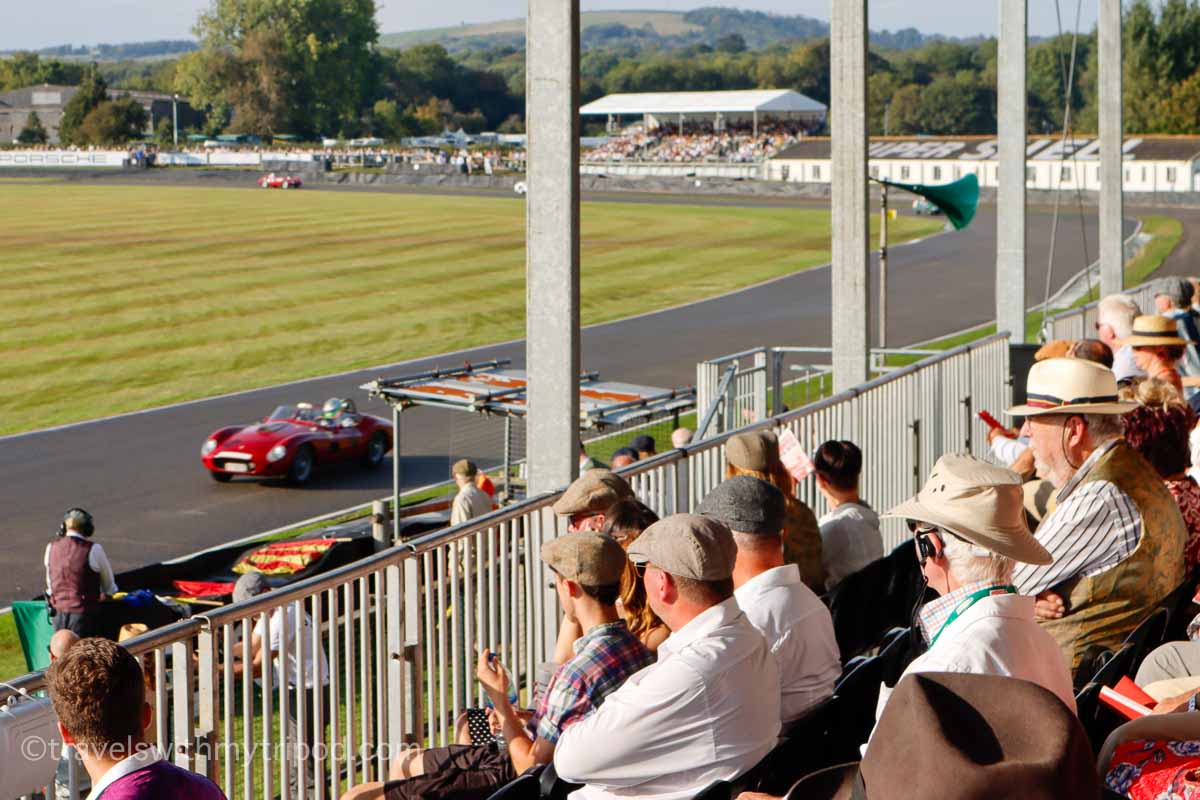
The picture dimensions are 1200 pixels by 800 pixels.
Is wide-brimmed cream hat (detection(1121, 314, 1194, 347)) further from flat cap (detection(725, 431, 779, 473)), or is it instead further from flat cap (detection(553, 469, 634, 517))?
flat cap (detection(553, 469, 634, 517))

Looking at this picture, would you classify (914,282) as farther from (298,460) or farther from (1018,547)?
(1018,547)

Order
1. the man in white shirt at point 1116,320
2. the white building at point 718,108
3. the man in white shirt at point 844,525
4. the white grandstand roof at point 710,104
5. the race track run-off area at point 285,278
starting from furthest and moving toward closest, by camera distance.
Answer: the white building at point 718,108
the white grandstand roof at point 710,104
the race track run-off area at point 285,278
the man in white shirt at point 1116,320
the man in white shirt at point 844,525

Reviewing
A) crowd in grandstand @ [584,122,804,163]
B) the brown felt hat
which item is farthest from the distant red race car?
the brown felt hat

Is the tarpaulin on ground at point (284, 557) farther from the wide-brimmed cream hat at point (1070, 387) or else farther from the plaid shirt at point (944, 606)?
the plaid shirt at point (944, 606)

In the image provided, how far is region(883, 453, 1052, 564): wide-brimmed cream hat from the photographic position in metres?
4.04

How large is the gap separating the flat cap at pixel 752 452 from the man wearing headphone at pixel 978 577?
6.01ft

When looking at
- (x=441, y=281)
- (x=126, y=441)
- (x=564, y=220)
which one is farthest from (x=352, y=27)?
(x=564, y=220)

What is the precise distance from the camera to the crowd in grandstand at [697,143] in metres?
134

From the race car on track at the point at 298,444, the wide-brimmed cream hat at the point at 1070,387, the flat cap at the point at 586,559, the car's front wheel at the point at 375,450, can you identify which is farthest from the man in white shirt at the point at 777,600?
the car's front wheel at the point at 375,450

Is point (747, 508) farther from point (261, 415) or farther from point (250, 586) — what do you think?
point (261, 415)

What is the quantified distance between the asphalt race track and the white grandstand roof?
99.7 meters

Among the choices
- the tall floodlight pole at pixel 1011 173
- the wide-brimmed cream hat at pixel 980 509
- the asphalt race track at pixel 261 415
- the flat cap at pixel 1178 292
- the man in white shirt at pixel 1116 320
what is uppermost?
the tall floodlight pole at pixel 1011 173

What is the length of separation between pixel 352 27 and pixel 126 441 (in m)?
151

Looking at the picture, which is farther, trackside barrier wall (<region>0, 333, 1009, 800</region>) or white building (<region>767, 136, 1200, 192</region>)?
white building (<region>767, 136, 1200, 192</region>)
